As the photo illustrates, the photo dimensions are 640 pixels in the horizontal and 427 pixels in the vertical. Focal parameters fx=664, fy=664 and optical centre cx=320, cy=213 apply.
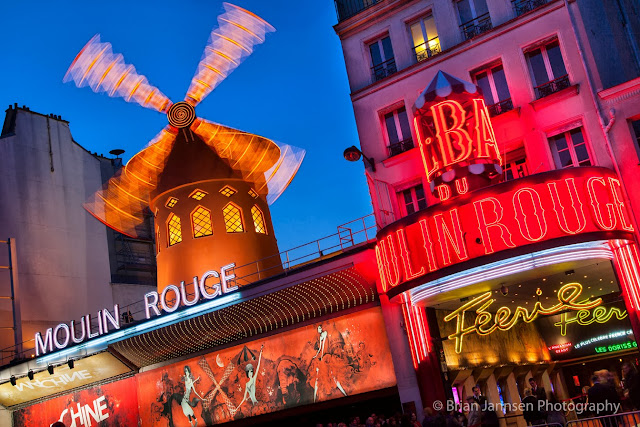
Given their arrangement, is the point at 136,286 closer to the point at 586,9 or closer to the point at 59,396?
the point at 59,396

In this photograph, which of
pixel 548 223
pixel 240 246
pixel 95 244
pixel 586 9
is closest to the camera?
pixel 548 223

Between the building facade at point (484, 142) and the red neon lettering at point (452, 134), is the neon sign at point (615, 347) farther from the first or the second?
the red neon lettering at point (452, 134)

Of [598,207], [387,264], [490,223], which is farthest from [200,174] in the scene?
[598,207]

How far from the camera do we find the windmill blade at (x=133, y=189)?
19.0m

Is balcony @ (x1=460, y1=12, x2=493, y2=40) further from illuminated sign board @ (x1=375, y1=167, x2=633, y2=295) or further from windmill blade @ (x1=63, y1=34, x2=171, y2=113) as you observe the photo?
windmill blade @ (x1=63, y1=34, x2=171, y2=113)

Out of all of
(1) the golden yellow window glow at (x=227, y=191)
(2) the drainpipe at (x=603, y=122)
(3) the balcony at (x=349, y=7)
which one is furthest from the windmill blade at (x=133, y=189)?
(2) the drainpipe at (x=603, y=122)

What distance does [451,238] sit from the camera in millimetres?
10492

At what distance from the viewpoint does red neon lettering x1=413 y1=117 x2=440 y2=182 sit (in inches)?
448

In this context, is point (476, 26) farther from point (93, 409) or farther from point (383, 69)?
point (93, 409)

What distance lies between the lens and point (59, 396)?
17.8 meters

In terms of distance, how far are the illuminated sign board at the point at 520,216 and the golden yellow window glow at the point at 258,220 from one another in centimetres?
832

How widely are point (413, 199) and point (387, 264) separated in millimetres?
1952

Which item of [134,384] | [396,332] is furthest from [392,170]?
[134,384]

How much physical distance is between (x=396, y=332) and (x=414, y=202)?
2.52 m
